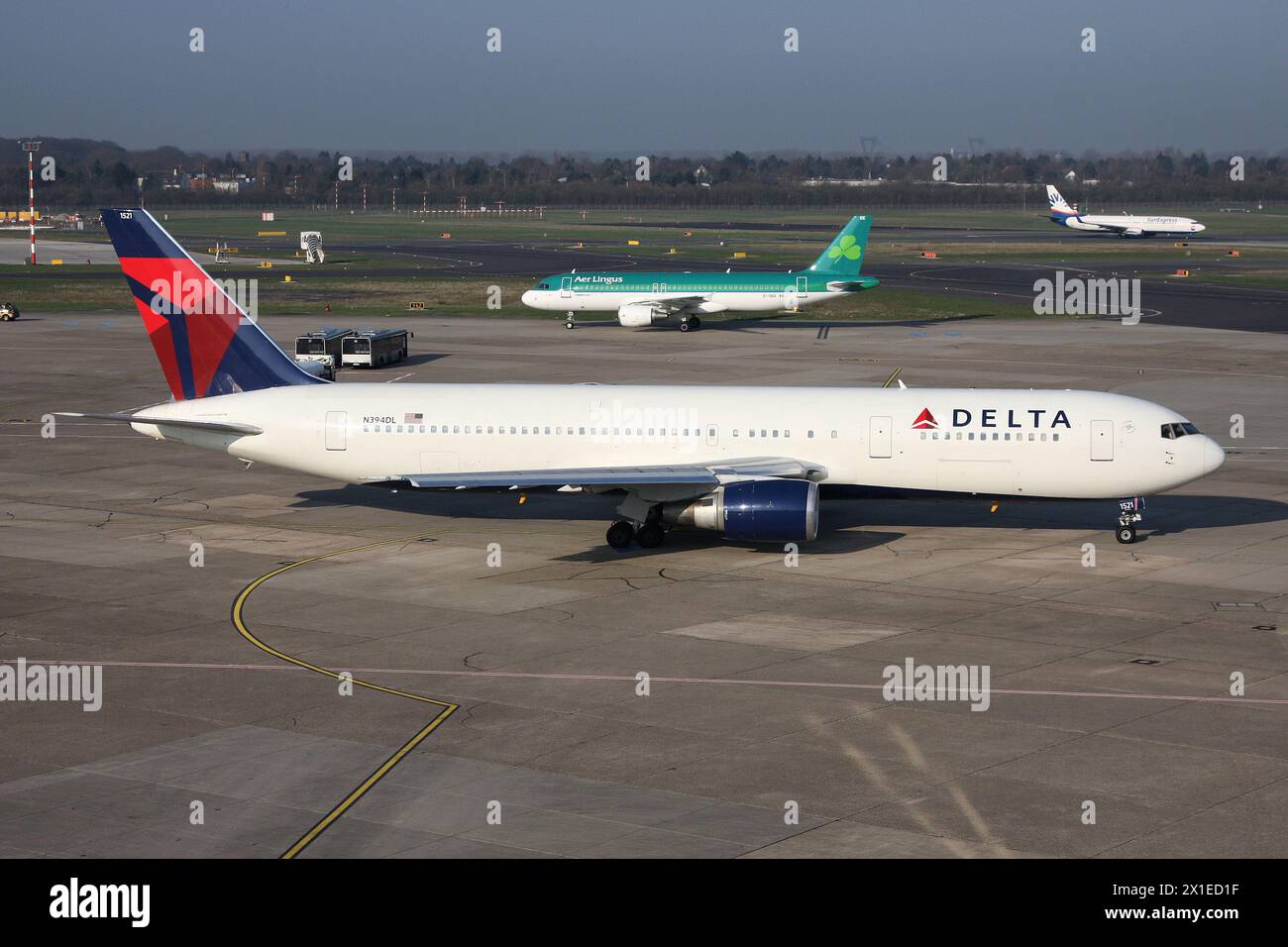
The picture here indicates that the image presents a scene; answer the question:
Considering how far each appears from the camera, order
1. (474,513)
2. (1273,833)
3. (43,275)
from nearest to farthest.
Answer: (1273,833) < (474,513) < (43,275)

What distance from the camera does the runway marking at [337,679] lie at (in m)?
22.0

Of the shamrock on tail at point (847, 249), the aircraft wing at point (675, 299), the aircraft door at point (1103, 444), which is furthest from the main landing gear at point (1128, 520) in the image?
the shamrock on tail at point (847, 249)

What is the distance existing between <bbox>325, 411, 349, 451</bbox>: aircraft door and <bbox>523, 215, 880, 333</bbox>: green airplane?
191 feet

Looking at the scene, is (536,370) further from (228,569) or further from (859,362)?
(228,569)

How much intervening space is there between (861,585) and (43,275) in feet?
410

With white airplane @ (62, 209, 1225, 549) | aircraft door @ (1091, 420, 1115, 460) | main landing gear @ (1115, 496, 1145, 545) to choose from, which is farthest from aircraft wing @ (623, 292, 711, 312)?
aircraft door @ (1091, 420, 1115, 460)

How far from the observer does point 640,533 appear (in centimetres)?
4122

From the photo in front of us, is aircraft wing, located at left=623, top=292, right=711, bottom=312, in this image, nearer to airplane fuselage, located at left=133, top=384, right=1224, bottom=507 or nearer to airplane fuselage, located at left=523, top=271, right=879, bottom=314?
airplane fuselage, located at left=523, top=271, right=879, bottom=314

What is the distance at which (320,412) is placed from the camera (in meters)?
42.5

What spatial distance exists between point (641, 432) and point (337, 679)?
14867 millimetres

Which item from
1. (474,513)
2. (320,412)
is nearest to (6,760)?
(320,412)

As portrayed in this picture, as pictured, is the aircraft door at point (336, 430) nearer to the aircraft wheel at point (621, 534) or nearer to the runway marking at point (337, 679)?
the runway marking at point (337, 679)

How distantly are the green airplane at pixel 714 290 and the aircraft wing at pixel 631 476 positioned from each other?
194ft

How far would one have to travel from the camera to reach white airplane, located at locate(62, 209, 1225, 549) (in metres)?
40.7
